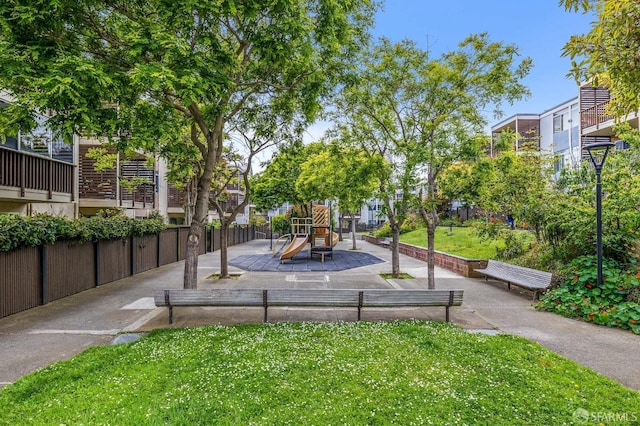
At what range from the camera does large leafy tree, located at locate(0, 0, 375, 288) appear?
4922 mm

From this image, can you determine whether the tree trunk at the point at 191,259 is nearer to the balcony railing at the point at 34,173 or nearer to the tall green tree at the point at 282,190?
the balcony railing at the point at 34,173

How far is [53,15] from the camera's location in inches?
214

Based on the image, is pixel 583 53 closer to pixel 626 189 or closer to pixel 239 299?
pixel 239 299

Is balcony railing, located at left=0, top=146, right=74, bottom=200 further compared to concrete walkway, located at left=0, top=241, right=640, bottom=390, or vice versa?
balcony railing, located at left=0, top=146, right=74, bottom=200

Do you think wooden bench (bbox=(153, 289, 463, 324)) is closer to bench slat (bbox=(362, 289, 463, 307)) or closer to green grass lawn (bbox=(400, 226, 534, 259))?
bench slat (bbox=(362, 289, 463, 307))

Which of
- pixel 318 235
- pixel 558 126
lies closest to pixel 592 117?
pixel 558 126

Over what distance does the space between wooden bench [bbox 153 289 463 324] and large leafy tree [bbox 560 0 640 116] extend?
4.67m

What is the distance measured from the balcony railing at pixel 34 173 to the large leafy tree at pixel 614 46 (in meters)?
12.5

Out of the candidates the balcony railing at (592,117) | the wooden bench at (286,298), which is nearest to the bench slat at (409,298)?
the wooden bench at (286,298)

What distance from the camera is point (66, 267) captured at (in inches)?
363

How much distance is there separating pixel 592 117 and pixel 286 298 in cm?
2017

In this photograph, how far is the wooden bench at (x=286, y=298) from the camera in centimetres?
680

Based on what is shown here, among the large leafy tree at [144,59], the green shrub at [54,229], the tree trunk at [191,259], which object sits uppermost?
the large leafy tree at [144,59]

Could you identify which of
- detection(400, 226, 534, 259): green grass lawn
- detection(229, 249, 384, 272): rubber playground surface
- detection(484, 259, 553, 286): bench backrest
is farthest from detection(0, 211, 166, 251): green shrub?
detection(400, 226, 534, 259): green grass lawn
